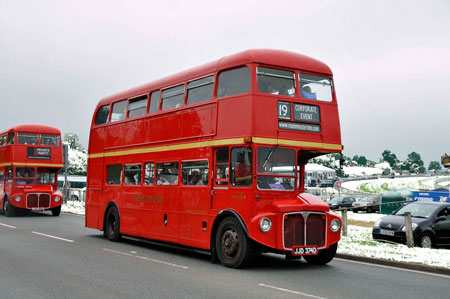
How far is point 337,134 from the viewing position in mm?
11148

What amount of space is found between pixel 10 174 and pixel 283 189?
64.4 feet

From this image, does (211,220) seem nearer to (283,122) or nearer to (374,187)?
(283,122)

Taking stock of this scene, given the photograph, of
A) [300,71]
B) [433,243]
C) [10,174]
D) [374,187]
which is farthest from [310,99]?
[374,187]

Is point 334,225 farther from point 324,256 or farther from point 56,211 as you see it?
point 56,211

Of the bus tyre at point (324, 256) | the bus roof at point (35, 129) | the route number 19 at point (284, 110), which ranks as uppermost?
the bus roof at point (35, 129)

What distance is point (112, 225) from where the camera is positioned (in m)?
15.6

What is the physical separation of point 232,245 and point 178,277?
A: 150 centimetres

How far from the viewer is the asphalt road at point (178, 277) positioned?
785cm

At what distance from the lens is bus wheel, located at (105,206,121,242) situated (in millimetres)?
A: 15151

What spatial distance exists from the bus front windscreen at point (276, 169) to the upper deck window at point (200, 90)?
2.06 metres

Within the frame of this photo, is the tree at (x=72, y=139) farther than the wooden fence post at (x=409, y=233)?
Yes

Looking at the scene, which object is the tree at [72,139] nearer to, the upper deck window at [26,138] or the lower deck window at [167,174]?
the upper deck window at [26,138]

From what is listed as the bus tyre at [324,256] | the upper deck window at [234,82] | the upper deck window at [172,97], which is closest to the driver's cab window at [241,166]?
the upper deck window at [234,82]

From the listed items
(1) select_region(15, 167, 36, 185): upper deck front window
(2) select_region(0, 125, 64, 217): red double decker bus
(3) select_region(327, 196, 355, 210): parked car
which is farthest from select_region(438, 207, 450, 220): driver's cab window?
(3) select_region(327, 196, 355, 210): parked car
